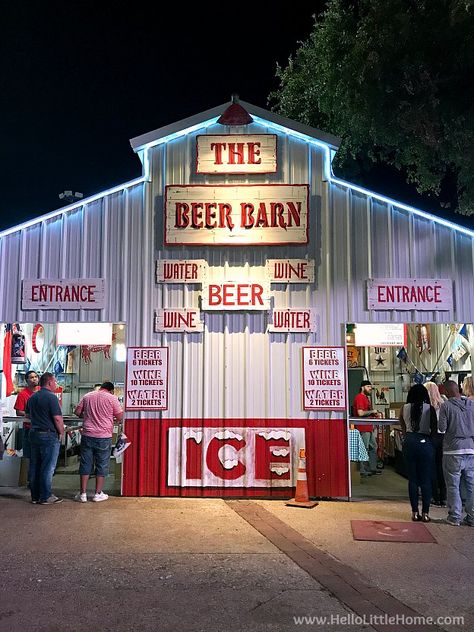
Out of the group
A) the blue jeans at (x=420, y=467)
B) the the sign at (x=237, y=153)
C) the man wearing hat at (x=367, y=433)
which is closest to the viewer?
A: the blue jeans at (x=420, y=467)

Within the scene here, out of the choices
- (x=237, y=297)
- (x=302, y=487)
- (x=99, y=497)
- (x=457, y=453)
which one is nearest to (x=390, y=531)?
(x=457, y=453)

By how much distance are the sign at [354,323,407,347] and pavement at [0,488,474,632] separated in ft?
16.1

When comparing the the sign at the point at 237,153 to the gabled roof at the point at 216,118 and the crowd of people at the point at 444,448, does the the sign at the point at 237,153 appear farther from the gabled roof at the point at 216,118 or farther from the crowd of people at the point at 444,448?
the crowd of people at the point at 444,448

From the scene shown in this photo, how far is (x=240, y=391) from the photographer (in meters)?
9.39

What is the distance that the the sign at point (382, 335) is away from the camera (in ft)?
42.5

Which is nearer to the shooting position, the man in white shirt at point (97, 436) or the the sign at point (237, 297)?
the man in white shirt at point (97, 436)

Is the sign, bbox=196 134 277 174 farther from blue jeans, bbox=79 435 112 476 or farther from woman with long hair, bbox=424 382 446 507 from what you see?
blue jeans, bbox=79 435 112 476

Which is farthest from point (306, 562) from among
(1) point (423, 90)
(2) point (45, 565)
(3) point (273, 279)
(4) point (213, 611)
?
(1) point (423, 90)

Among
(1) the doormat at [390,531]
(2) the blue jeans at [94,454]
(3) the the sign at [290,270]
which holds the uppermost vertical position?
(3) the the sign at [290,270]

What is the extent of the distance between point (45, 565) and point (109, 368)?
34.1 ft

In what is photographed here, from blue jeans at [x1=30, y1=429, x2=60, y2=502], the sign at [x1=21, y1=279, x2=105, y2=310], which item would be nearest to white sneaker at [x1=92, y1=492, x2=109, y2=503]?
blue jeans at [x1=30, y1=429, x2=60, y2=502]

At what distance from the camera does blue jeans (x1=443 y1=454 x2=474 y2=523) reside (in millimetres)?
7859

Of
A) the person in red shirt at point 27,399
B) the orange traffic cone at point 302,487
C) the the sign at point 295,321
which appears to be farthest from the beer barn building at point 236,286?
the person in red shirt at point 27,399

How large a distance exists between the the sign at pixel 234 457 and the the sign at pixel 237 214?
3.01 metres
